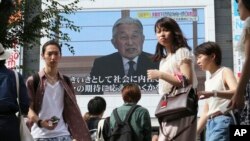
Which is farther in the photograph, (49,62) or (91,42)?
(91,42)

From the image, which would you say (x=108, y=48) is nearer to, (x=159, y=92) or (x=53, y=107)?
(x=53, y=107)

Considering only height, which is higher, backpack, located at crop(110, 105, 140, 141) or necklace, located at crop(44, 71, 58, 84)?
necklace, located at crop(44, 71, 58, 84)

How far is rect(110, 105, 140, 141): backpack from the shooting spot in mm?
4973

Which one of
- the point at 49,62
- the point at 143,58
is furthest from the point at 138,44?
the point at 49,62

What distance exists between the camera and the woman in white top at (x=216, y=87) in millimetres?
3771

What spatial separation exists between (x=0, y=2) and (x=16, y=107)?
5106mm

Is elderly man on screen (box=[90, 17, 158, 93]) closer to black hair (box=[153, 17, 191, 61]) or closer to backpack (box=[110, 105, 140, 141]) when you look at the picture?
backpack (box=[110, 105, 140, 141])

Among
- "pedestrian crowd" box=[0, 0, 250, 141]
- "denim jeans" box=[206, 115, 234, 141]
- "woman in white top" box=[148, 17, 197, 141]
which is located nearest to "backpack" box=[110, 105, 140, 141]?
"pedestrian crowd" box=[0, 0, 250, 141]

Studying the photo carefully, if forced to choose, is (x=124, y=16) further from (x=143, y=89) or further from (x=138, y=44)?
(x=143, y=89)

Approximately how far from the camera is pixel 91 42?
21734mm

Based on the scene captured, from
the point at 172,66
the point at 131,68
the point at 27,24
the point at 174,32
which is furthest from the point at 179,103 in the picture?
the point at 131,68

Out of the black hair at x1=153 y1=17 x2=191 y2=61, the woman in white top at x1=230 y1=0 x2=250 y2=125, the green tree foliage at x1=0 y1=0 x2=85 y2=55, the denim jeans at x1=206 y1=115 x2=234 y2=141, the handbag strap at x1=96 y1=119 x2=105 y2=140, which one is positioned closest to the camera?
the woman in white top at x1=230 y1=0 x2=250 y2=125

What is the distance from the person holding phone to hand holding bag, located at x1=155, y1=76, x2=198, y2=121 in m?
1.09

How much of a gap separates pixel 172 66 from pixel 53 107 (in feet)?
4.03
